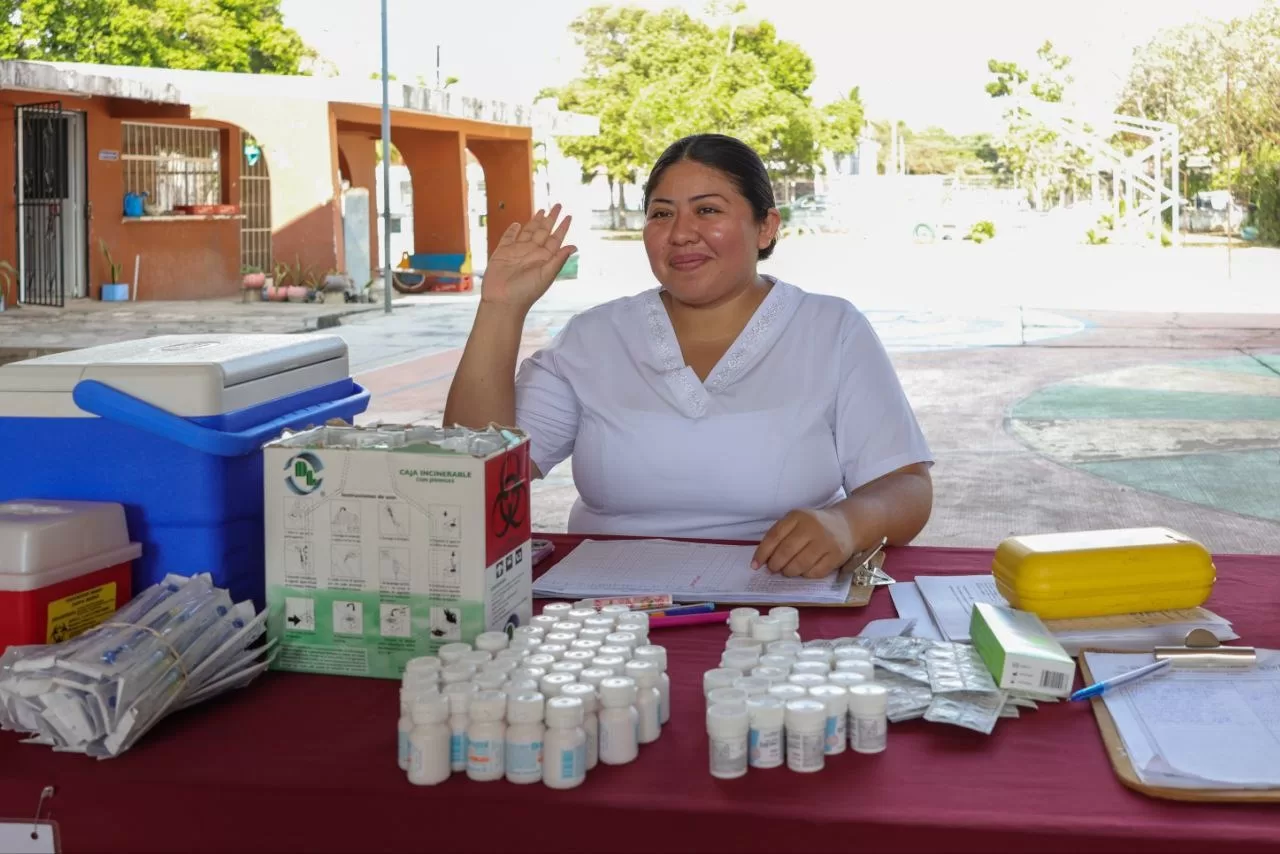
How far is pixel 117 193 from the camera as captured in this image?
16.0 m

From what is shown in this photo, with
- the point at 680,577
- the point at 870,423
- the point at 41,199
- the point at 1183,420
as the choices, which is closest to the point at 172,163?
the point at 41,199

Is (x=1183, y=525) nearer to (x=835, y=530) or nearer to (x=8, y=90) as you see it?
(x=835, y=530)

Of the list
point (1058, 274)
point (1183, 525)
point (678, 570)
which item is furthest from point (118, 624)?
point (1058, 274)

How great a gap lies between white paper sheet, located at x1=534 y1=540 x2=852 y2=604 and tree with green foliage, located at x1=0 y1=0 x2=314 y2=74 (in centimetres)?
3355

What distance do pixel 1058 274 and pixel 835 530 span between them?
66.7 ft

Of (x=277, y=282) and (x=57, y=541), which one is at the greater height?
(x=277, y=282)

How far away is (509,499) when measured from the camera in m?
1.55

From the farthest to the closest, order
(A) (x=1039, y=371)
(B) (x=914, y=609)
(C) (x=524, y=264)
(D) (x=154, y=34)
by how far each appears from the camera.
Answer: (D) (x=154, y=34) → (A) (x=1039, y=371) → (C) (x=524, y=264) → (B) (x=914, y=609)

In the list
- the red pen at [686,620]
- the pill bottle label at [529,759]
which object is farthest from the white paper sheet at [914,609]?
the pill bottle label at [529,759]

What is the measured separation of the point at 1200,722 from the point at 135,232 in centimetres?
1648

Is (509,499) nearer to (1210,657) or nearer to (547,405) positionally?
(1210,657)

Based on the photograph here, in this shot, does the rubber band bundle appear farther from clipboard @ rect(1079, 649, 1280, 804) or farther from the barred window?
the barred window

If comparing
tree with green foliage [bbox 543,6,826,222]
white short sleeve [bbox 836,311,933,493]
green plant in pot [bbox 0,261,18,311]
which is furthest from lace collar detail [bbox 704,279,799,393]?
tree with green foliage [bbox 543,6,826,222]

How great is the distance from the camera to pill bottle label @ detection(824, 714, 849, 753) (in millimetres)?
1271
